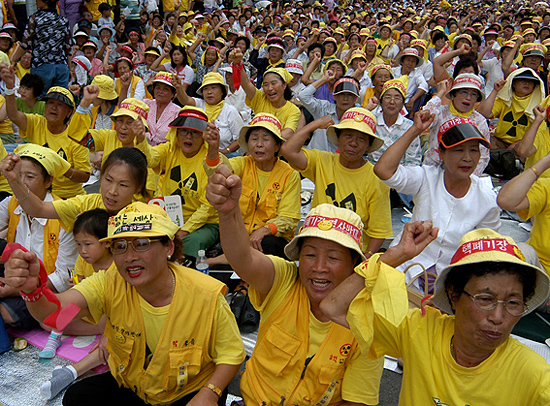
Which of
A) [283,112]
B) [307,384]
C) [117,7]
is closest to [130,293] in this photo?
[307,384]

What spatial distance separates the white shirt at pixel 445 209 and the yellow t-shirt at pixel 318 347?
130 centimetres

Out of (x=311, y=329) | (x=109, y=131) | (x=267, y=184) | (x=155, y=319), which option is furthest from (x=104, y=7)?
(x=311, y=329)

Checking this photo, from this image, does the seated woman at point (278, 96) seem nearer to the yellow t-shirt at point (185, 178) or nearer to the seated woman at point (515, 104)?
the yellow t-shirt at point (185, 178)

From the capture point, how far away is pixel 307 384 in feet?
6.76

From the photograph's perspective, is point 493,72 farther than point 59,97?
Yes

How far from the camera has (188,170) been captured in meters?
4.34

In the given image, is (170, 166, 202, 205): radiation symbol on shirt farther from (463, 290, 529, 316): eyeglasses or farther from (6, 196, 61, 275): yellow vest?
(463, 290, 529, 316): eyeglasses

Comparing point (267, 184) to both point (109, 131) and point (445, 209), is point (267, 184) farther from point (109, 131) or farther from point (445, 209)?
point (109, 131)

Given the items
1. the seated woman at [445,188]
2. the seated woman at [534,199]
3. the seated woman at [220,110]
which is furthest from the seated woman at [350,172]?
the seated woman at [220,110]

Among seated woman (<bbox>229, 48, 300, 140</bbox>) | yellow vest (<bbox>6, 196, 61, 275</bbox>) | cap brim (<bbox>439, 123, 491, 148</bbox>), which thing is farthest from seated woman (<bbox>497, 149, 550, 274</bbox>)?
yellow vest (<bbox>6, 196, 61, 275</bbox>)

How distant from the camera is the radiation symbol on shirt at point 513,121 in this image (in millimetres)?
6309

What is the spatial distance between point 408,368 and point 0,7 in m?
11.1

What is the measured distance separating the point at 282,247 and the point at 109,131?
247 centimetres

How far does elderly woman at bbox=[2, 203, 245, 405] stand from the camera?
82.9 inches
